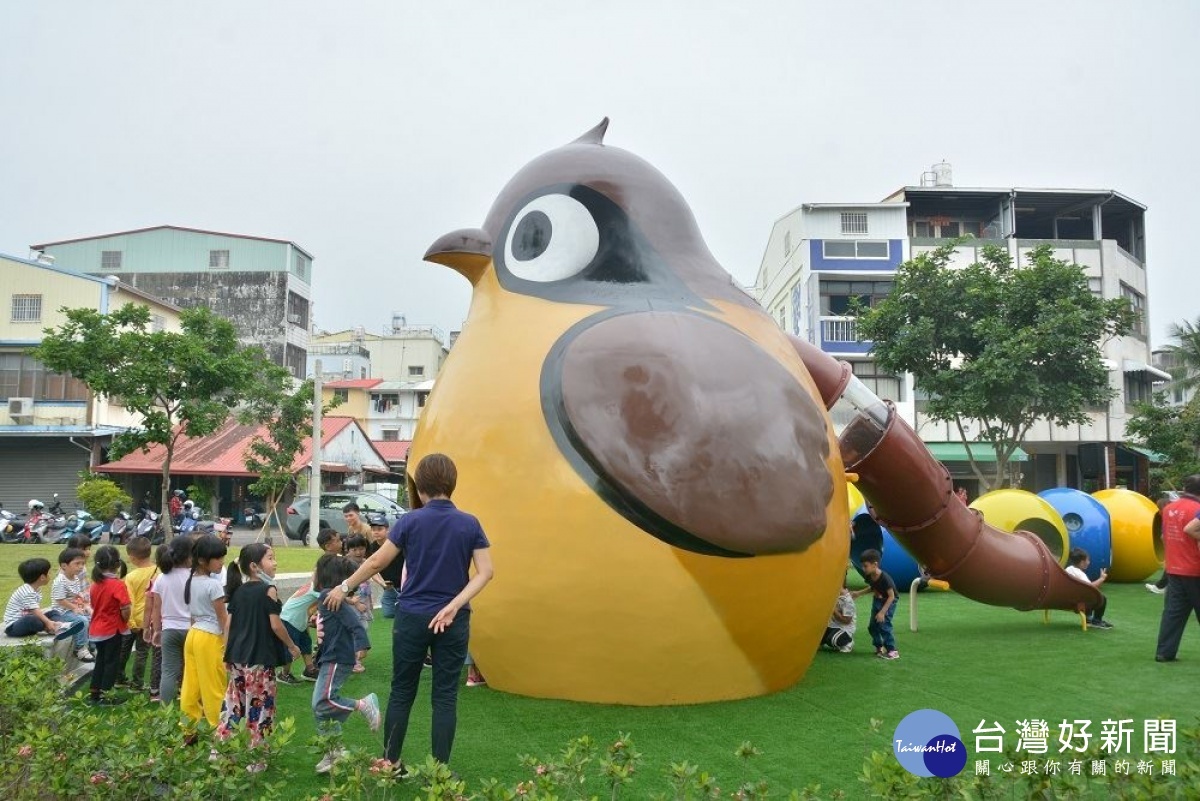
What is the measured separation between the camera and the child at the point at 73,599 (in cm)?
802

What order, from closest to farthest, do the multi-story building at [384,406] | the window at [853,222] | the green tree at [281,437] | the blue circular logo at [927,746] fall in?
the blue circular logo at [927,746], the green tree at [281,437], the window at [853,222], the multi-story building at [384,406]

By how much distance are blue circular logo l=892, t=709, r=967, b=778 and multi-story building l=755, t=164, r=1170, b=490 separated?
2978cm

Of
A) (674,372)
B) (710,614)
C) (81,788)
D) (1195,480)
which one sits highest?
(674,372)

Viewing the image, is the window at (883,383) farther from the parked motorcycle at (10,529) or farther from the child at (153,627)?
the child at (153,627)

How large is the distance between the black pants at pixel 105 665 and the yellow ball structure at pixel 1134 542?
15.3 m

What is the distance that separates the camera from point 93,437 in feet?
100

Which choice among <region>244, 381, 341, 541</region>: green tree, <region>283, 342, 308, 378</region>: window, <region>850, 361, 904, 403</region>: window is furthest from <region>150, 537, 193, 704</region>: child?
<region>283, 342, 308, 378</region>: window

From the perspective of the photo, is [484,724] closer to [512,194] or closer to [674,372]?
[674,372]

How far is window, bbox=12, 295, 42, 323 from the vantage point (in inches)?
1237

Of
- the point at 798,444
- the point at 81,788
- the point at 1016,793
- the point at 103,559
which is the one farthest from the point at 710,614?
the point at 103,559

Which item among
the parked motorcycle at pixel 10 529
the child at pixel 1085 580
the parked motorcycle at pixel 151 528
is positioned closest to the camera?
the child at pixel 1085 580

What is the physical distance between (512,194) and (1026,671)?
6.11 metres

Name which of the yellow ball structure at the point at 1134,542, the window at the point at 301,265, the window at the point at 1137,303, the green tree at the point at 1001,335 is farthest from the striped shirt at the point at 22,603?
the window at the point at 1137,303

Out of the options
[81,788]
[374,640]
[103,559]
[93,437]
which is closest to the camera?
[81,788]
